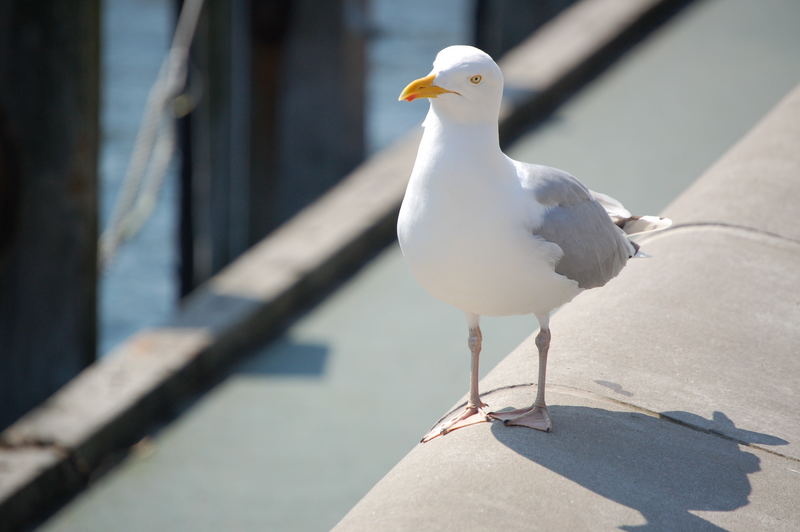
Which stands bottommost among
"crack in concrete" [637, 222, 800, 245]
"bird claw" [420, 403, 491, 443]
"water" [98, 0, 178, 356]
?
"water" [98, 0, 178, 356]

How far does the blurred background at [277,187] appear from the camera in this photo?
438 cm

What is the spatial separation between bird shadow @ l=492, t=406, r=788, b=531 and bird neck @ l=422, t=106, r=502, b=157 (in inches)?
21.9

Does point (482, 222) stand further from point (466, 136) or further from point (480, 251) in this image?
point (466, 136)

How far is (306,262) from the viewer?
5.20 metres

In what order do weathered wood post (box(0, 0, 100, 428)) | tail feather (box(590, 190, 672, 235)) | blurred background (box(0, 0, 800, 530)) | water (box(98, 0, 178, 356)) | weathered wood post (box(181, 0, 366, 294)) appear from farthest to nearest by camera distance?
water (box(98, 0, 178, 356)) → weathered wood post (box(181, 0, 366, 294)) → weathered wood post (box(0, 0, 100, 428)) → blurred background (box(0, 0, 800, 530)) → tail feather (box(590, 190, 672, 235))

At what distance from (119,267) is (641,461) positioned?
10.8 m

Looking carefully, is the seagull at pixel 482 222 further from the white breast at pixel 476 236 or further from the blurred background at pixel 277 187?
the blurred background at pixel 277 187

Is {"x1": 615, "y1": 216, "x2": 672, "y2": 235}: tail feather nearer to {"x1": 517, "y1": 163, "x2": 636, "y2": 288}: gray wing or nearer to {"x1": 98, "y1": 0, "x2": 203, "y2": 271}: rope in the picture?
{"x1": 517, "y1": 163, "x2": 636, "y2": 288}: gray wing

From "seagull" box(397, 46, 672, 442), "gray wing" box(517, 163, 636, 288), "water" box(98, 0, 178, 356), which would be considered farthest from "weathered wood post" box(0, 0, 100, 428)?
"gray wing" box(517, 163, 636, 288)

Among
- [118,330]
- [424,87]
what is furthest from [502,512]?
[118,330]

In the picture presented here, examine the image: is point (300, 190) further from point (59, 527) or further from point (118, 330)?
point (59, 527)

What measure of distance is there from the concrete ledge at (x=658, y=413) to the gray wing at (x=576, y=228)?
183mm

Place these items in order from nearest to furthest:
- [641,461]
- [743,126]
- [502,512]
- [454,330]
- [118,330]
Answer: [502,512], [641,461], [454,330], [743,126], [118,330]

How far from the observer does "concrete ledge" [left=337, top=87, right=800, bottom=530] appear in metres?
1.89
